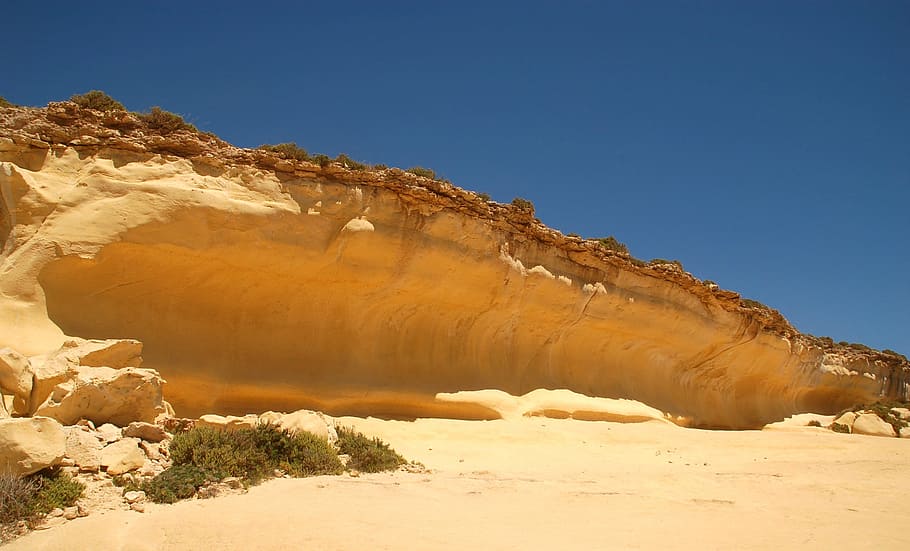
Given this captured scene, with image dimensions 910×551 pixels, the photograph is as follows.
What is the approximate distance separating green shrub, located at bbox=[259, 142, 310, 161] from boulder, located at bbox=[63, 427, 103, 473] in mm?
6705

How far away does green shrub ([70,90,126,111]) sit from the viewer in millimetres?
10203

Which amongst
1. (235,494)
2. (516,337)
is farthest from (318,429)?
(516,337)

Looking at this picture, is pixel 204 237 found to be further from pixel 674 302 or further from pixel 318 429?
pixel 674 302

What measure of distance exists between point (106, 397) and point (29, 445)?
5.42 feet

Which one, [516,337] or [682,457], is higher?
[516,337]

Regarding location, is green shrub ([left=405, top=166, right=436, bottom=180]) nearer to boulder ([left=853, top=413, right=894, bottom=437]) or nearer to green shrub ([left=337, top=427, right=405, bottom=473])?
green shrub ([left=337, top=427, right=405, bottom=473])

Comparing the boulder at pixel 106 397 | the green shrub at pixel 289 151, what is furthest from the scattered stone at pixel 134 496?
the green shrub at pixel 289 151

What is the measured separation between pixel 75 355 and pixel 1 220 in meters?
3.44

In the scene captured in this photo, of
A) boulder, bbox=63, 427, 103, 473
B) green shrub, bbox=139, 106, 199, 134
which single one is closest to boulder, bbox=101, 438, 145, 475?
boulder, bbox=63, 427, 103, 473

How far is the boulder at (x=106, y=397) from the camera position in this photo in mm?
6176

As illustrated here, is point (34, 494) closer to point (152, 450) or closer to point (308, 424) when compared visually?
point (152, 450)

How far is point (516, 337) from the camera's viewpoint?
1396 centimetres

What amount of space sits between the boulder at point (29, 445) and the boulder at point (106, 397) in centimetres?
125

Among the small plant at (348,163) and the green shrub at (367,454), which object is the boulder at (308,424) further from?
the small plant at (348,163)
